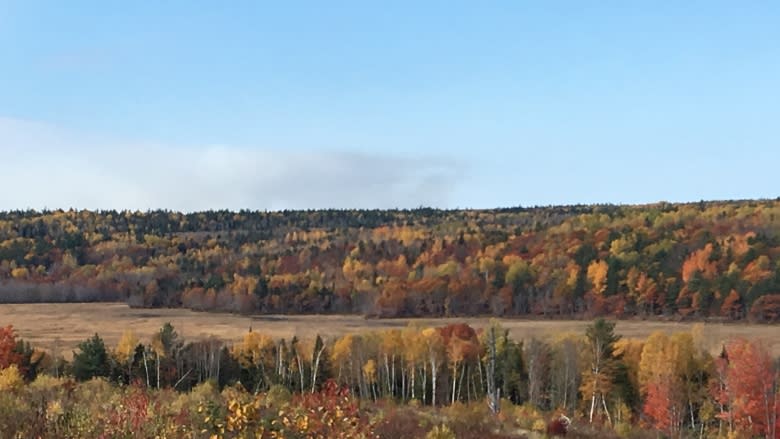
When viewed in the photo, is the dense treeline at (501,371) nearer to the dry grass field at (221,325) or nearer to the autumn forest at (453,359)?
the autumn forest at (453,359)

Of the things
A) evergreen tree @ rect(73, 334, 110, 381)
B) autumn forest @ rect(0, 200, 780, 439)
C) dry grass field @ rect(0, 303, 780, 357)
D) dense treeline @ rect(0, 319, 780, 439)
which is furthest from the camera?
dry grass field @ rect(0, 303, 780, 357)

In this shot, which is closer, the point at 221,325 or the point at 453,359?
the point at 453,359

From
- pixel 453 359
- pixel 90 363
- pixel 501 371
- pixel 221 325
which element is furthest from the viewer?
pixel 221 325

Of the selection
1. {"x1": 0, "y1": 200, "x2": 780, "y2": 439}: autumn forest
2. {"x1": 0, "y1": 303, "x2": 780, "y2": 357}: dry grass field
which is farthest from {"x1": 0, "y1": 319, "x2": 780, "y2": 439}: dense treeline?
{"x1": 0, "y1": 303, "x2": 780, "y2": 357}: dry grass field

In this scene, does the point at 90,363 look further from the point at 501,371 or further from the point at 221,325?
the point at 221,325

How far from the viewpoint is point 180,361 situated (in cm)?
8294

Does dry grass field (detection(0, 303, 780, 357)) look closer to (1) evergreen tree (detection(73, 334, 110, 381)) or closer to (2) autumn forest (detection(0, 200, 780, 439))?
(2) autumn forest (detection(0, 200, 780, 439))

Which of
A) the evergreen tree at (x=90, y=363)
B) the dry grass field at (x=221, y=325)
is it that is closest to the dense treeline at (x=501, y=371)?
the evergreen tree at (x=90, y=363)

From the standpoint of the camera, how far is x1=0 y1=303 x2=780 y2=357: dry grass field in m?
118

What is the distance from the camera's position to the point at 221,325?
13838 cm

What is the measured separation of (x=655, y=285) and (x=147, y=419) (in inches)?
5983

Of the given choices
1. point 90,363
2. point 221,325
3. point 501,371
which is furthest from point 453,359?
point 221,325

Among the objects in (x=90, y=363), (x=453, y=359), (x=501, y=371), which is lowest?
(x=501, y=371)

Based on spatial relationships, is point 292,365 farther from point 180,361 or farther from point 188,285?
point 188,285
